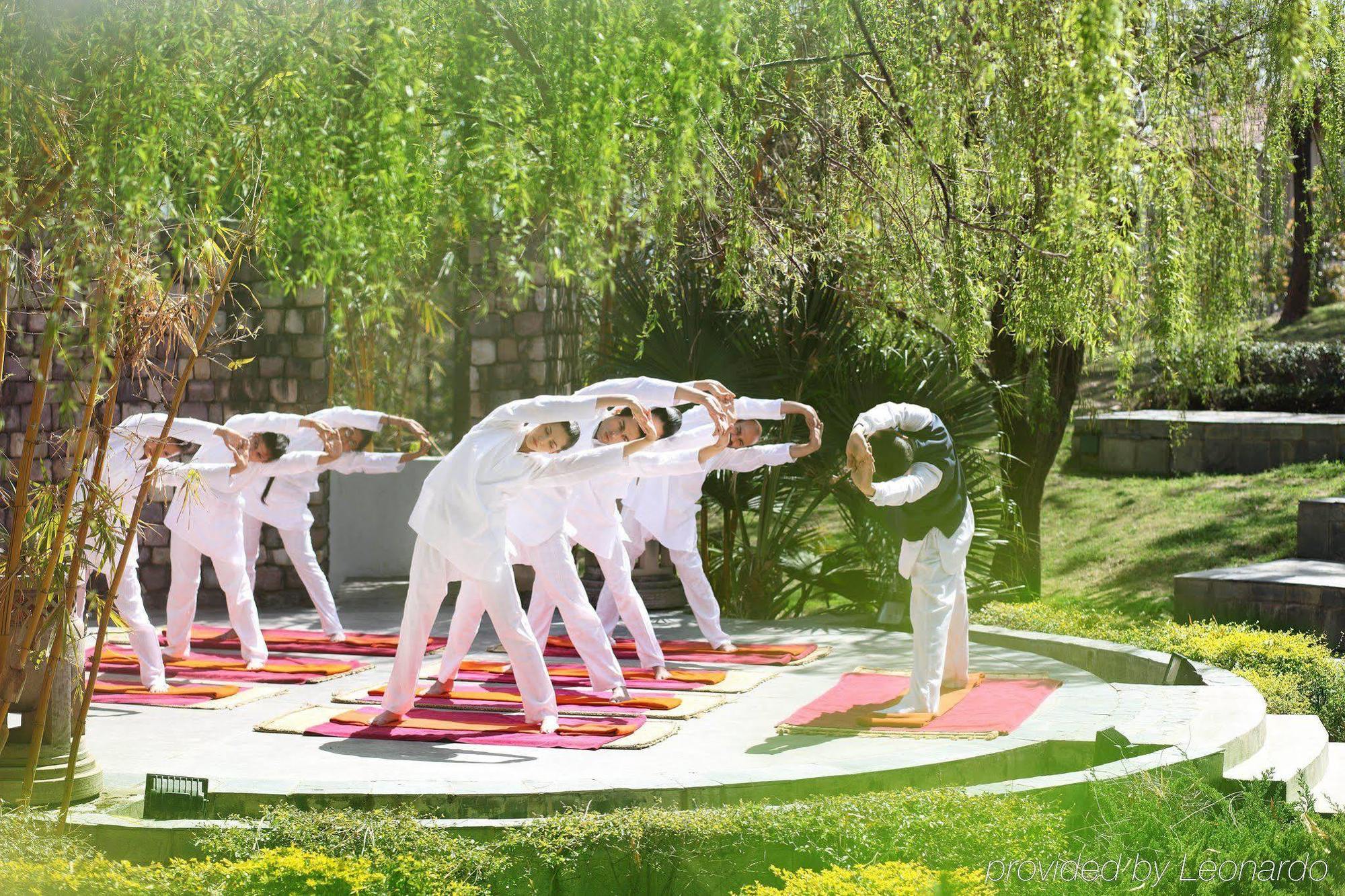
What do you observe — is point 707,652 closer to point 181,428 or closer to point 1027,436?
point 181,428

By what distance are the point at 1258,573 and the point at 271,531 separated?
8199mm

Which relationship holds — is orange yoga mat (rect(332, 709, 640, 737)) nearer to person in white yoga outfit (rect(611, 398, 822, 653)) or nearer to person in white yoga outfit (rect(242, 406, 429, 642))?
person in white yoga outfit (rect(611, 398, 822, 653))

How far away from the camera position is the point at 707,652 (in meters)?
10.6

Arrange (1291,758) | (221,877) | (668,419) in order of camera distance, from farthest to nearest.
Result: (668,419)
(1291,758)
(221,877)

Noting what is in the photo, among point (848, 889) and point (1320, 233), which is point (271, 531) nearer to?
point (1320, 233)

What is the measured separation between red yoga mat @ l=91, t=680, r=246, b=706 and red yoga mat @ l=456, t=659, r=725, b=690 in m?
1.40

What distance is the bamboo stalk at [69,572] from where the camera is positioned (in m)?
5.17

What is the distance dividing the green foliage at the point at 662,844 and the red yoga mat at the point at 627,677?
3.86 m

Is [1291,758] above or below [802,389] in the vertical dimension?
below

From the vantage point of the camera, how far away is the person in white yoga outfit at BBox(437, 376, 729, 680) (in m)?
8.20

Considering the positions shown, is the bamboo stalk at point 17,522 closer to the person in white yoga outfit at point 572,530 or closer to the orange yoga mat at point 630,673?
the person in white yoga outfit at point 572,530

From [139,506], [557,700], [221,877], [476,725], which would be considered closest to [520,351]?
[557,700]

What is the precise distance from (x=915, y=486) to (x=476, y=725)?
2.53 m

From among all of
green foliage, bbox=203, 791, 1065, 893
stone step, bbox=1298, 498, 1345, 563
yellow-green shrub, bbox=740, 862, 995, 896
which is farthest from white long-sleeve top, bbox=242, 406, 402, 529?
stone step, bbox=1298, 498, 1345, 563
